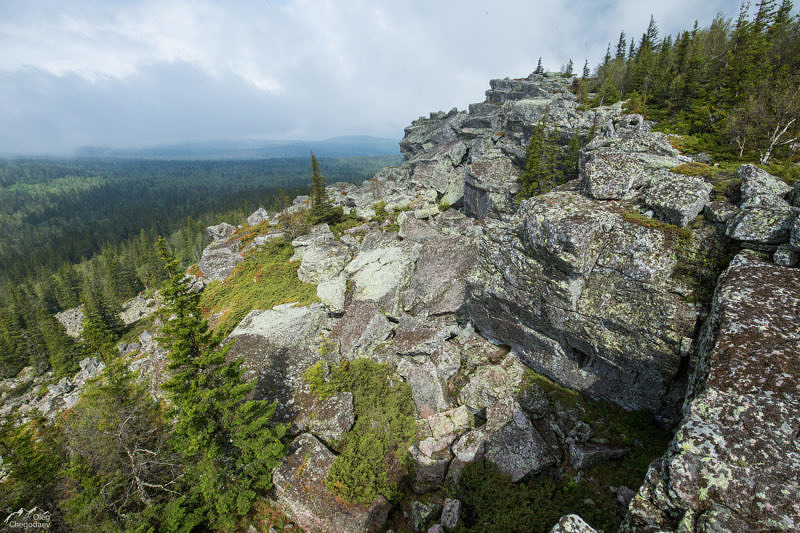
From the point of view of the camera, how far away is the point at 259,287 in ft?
98.0

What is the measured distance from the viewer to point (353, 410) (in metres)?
18.4

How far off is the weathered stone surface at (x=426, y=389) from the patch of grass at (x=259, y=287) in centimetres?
1094

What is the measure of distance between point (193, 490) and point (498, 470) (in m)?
14.5

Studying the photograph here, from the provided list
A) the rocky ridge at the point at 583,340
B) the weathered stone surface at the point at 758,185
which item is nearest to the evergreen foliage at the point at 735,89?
the rocky ridge at the point at 583,340

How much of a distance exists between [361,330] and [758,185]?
69.0ft

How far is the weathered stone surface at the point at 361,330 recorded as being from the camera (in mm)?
21688

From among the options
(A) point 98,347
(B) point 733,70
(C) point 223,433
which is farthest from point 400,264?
(B) point 733,70

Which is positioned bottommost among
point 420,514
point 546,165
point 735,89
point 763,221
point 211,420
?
point 420,514

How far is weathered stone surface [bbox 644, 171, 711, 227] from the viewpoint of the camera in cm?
1238

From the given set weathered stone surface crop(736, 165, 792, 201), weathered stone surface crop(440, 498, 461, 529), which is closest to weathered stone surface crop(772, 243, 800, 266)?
weathered stone surface crop(736, 165, 792, 201)

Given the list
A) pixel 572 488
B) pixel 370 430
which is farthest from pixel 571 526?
pixel 370 430

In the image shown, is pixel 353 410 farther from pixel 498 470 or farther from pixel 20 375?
pixel 20 375

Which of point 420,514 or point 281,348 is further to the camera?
point 281,348

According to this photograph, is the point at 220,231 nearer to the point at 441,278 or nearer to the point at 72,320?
the point at 72,320
